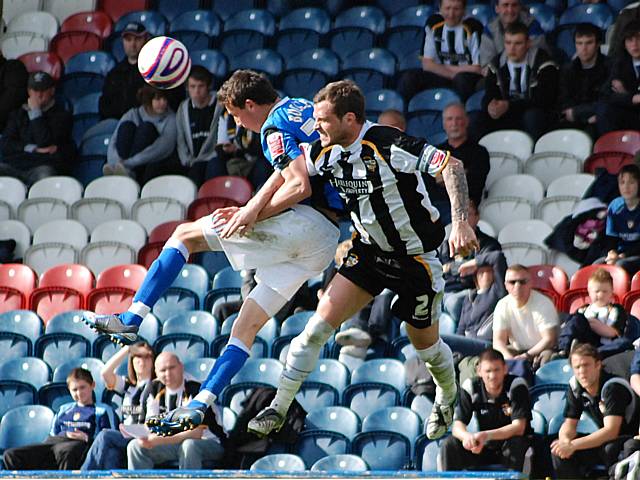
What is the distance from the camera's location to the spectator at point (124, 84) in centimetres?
1486

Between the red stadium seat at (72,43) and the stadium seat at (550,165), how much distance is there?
201 inches

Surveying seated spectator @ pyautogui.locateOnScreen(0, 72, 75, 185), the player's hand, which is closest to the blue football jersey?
the player's hand

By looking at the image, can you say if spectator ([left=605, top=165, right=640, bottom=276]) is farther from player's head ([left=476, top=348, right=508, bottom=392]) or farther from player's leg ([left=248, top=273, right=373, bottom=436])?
player's leg ([left=248, top=273, right=373, bottom=436])

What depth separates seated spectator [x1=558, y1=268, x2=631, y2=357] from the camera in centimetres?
1076

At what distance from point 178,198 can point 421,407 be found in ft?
12.5

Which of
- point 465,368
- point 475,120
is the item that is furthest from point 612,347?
point 475,120

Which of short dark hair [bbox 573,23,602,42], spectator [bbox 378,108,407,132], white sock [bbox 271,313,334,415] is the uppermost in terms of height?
short dark hair [bbox 573,23,602,42]

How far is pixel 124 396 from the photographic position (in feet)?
37.5

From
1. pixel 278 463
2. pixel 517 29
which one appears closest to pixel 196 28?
pixel 517 29

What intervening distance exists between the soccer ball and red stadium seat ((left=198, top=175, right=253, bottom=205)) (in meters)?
4.37

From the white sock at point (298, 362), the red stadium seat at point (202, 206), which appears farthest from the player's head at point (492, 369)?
the red stadium seat at point (202, 206)

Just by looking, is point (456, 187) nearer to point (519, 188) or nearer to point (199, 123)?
point (519, 188)

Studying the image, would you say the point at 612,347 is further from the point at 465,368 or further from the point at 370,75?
the point at 370,75

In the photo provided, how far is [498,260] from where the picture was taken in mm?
11617
